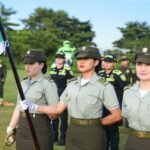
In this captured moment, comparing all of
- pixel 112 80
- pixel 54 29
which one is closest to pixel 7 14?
pixel 54 29

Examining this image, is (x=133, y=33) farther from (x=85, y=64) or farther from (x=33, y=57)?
(x=85, y=64)

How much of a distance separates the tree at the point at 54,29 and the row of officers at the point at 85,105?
52366mm

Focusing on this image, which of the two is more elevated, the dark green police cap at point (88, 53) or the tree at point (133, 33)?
the tree at point (133, 33)

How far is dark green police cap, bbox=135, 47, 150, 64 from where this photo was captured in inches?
157

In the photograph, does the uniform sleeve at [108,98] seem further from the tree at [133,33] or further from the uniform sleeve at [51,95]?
the tree at [133,33]

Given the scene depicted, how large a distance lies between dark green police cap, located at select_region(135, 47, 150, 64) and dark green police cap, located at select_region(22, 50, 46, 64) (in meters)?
1.19

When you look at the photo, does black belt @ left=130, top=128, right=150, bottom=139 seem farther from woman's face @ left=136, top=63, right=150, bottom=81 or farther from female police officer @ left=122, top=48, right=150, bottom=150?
woman's face @ left=136, top=63, right=150, bottom=81

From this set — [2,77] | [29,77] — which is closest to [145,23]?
[2,77]

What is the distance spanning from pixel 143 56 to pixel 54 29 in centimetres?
6102

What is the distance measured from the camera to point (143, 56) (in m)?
4.02

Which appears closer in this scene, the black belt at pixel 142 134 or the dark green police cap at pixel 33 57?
the black belt at pixel 142 134

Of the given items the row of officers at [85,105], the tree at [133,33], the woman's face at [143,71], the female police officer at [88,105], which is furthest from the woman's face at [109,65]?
the tree at [133,33]

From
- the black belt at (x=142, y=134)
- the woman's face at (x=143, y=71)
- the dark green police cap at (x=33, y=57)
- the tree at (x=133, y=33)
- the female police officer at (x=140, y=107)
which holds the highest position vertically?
the tree at (x=133, y=33)

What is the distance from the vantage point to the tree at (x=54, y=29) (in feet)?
191
